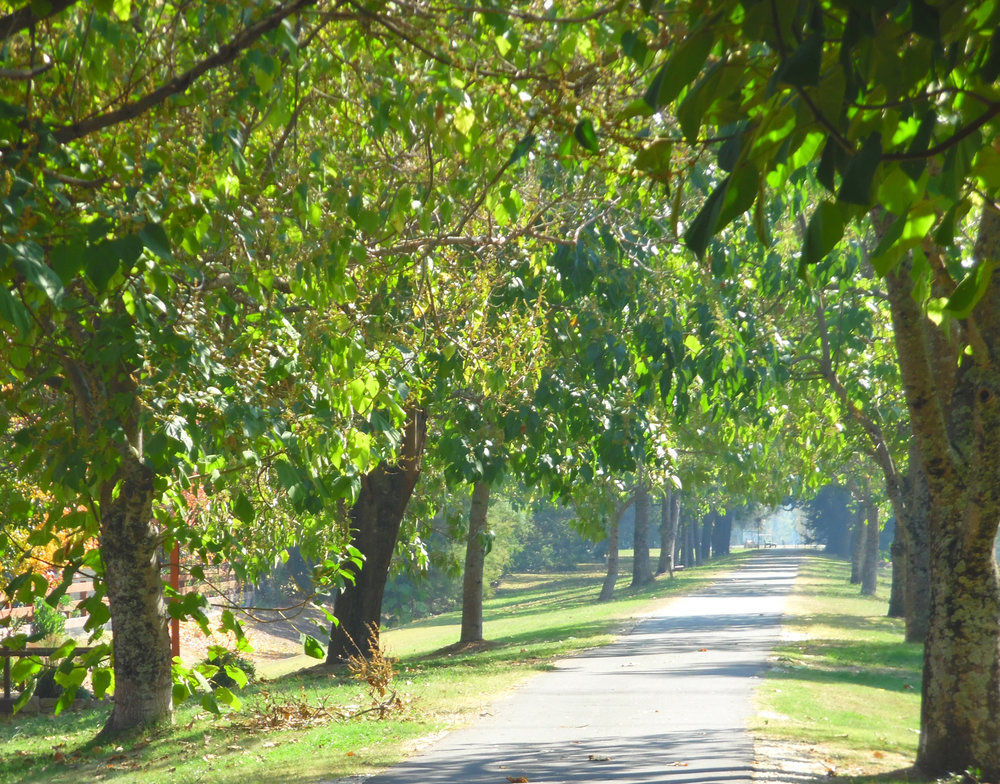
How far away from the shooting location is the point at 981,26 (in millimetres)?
2693

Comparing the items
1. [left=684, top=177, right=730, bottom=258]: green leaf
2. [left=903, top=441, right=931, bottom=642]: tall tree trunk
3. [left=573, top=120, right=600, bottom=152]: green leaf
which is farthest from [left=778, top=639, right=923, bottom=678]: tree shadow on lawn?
[left=684, top=177, right=730, bottom=258]: green leaf

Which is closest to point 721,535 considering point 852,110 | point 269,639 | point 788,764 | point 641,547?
point 641,547

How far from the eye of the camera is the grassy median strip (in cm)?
937

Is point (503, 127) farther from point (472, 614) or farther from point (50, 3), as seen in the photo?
point (472, 614)

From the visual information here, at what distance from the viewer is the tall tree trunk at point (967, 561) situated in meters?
8.09

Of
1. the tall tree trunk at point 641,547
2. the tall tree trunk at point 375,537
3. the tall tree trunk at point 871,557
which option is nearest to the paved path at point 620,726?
the tall tree trunk at point 375,537

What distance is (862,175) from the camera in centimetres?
229

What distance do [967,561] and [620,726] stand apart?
156 inches

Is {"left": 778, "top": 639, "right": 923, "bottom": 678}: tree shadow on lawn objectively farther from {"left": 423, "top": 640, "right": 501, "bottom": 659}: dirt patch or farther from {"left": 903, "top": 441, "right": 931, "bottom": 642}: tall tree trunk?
{"left": 423, "top": 640, "right": 501, "bottom": 659}: dirt patch

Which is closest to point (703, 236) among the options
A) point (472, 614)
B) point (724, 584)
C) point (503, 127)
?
point (503, 127)

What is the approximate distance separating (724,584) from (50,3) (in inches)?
1686

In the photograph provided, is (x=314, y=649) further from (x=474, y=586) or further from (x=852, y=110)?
(x=474, y=586)

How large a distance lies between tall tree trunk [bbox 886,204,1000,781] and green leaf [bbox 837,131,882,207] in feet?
19.6

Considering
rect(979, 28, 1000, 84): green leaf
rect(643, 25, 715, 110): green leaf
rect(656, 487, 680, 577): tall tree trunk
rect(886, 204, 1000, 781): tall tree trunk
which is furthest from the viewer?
rect(656, 487, 680, 577): tall tree trunk
